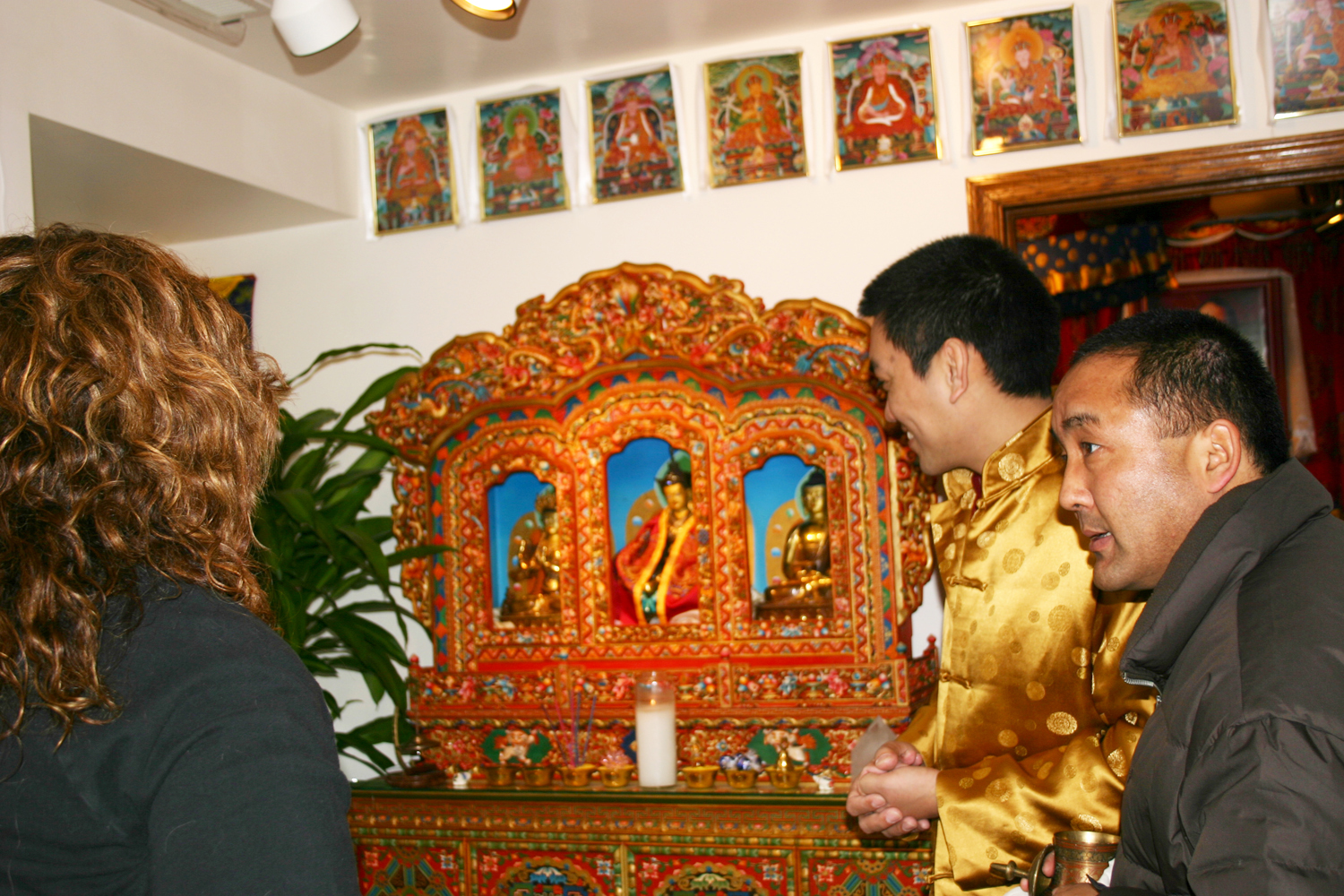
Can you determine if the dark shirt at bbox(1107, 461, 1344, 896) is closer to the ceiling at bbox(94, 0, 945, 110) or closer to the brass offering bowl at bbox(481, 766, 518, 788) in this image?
the brass offering bowl at bbox(481, 766, 518, 788)

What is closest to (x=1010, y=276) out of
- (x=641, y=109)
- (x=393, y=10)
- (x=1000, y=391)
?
(x=1000, y=391)

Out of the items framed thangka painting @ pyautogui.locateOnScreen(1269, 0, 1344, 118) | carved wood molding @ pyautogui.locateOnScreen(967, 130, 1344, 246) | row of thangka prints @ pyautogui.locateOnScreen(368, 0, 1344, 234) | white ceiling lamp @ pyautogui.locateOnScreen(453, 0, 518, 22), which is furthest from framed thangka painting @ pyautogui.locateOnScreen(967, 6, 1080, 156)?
white ceiling lamp @ pyautogui.locateOnScreen(453, 0, 518, 22)

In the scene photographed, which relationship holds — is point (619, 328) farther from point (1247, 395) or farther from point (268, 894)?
point (268, 894)

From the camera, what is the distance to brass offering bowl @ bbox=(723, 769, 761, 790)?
2.66m

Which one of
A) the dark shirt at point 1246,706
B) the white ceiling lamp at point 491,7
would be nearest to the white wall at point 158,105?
the white ceiling lamp at point 491,7

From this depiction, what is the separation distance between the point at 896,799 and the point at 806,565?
106cm

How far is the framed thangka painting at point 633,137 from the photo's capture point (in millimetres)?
3213

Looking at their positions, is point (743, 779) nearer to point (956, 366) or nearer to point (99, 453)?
point (956, 366)

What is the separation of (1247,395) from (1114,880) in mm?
627

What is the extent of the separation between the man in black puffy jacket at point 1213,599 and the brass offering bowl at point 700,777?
1.45 m

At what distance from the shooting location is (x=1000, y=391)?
196 cm

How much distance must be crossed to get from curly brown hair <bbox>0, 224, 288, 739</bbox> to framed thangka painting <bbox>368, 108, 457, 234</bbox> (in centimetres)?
260

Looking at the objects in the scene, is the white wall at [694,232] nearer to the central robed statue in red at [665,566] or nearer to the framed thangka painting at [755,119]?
the framed thangka painting at [755,119]

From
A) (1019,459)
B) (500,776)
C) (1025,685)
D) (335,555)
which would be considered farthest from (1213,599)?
(335,555)
